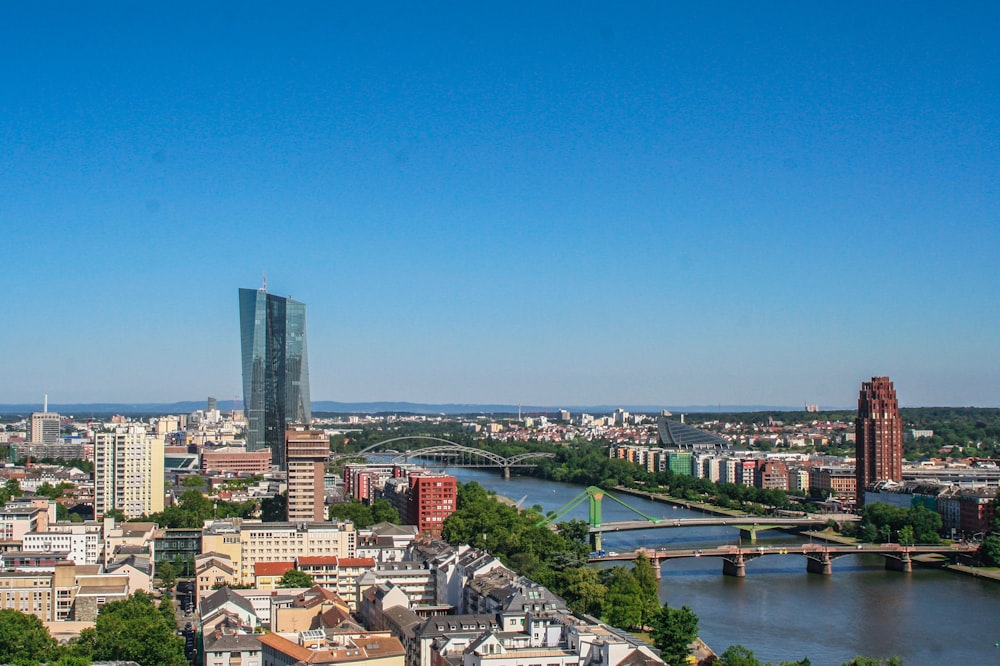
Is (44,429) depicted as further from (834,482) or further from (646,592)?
(646,592)

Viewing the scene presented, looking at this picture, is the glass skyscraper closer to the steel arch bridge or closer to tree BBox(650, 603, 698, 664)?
the steel arch bridge

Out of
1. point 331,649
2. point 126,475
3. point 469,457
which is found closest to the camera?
point 331,649

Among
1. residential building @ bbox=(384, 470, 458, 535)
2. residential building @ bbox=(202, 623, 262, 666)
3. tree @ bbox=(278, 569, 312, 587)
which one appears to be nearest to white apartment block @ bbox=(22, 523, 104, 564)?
tree @ bbox=(278, 569, 312, 587)

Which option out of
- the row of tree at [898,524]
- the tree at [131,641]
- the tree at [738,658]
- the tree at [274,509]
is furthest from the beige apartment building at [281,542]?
the row of tree at [898,524]

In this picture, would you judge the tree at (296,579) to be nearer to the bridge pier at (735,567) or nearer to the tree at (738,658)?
the tree at (738,658)

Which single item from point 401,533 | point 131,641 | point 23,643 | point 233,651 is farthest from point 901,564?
point 23,643
